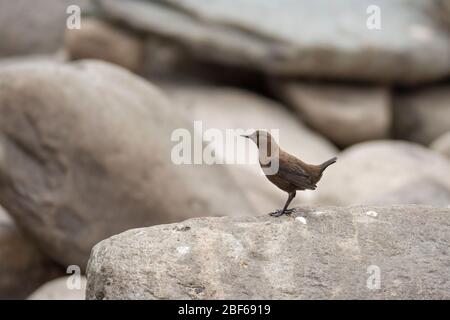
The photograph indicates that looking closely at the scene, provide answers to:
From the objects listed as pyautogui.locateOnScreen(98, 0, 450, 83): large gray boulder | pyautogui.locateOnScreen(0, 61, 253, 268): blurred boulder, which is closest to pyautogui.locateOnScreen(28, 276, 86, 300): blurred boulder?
pyautogui.locateOnScreen(0, 61, 253, 268): blurred boulder

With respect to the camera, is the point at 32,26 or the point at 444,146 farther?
the point at 32,26

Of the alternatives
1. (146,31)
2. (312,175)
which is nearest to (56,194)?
(312,175)

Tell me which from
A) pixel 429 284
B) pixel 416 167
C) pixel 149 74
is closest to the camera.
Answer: pixel 429 284

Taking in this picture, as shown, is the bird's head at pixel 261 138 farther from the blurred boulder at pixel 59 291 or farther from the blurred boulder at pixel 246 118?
the blurred boulder at pixel 246 118

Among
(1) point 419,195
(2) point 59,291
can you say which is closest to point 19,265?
(2) point 59,291

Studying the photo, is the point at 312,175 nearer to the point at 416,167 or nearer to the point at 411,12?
the point at 416,167

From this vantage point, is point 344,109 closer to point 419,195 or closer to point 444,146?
point 444,146
